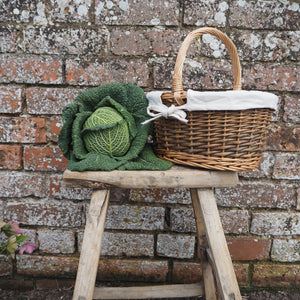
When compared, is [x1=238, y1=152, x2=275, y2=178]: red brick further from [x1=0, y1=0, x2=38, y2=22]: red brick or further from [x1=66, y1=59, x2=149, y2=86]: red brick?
[x1=0, y1=0, x2=38, y2=22]: red brick

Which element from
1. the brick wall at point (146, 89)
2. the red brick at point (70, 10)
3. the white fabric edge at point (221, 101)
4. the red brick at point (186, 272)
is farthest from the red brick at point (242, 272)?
the red brick at point (70, 10)

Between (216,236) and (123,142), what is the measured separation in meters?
0.28

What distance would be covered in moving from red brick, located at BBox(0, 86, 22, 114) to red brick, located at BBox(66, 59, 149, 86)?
0.56ft

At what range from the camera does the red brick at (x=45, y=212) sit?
923mm

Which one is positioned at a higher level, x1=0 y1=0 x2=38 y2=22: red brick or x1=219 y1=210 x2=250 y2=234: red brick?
x1=0 y1=0 x2=38 y2=22: red brick

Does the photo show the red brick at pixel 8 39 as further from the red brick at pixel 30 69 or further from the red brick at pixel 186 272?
the red brick at pixel 186 272

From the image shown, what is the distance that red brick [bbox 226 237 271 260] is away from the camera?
36.8 inches

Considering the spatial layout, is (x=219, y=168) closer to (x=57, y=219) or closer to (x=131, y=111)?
(x=131, y=111)

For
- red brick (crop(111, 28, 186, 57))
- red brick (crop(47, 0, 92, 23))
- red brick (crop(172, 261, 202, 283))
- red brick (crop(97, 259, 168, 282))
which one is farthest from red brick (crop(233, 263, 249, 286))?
red brick (crop(47, 0, 92, 23))

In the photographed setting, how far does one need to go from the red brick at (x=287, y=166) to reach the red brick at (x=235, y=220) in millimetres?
168

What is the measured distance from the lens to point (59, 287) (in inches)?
38.4

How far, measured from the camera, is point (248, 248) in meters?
0.94

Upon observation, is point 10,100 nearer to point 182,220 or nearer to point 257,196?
point 182,220

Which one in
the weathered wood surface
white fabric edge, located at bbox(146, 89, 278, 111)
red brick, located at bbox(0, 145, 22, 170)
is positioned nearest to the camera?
white fabric edge, located at bbox(146, 89, 278, 111)
